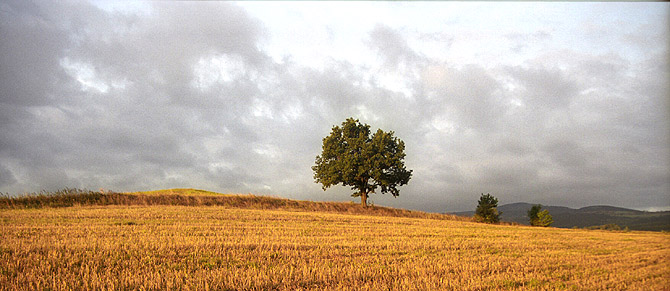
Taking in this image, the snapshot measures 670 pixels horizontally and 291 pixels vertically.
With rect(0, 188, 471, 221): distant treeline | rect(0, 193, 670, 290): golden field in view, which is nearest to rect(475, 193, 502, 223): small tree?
rect(0, 188, 471, 221): distant treeline

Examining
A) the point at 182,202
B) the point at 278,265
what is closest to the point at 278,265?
the point at 278,265

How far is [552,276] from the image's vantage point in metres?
10.0

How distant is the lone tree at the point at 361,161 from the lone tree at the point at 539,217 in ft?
57.7

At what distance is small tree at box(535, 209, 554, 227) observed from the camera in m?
47.0

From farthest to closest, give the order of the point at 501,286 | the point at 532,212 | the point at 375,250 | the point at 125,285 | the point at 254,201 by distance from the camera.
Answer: the point at 532,212, the point at 254,201, the point at 375,250, the point at 501,286, the point at 125,285

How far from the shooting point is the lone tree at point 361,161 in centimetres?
4566

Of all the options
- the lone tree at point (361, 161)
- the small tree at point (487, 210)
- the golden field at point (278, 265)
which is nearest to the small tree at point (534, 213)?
the small tree at point (487, 210)

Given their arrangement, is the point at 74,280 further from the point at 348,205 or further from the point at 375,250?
the point at 348,205

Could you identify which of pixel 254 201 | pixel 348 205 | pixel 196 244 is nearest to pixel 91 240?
pixel 196 244

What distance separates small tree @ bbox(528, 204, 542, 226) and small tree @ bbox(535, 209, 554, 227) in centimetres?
58

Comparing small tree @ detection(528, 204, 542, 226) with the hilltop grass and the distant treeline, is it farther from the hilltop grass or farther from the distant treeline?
the hilltop grass

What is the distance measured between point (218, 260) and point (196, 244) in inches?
99.8

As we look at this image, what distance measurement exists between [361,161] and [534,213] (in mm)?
24582

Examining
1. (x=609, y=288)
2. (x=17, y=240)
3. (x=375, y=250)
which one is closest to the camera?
(x=609, y=288)
